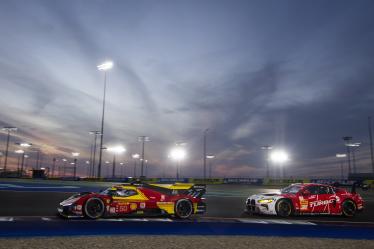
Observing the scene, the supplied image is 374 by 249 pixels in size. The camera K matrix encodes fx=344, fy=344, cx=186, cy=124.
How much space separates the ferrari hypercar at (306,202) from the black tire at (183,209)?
2.78 meters

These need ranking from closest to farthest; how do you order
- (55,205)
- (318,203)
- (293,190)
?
1. (318,203)
2. (293,190)
3. (55,205)

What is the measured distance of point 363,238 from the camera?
873cm

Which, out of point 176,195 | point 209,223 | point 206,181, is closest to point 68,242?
point 209,223

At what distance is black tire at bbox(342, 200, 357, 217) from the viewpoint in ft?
42.6

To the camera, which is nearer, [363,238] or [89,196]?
[363,238]

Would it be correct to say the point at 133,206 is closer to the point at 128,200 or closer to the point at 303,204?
the point at 128,200

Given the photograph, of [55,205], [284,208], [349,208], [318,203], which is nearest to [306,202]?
[318,203]

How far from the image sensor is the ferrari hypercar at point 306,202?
40.2 ft

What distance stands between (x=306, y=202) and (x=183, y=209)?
184 inches

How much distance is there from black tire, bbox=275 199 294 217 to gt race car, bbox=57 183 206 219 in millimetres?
2802

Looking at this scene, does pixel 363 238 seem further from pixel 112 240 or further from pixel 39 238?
pixel 39 238

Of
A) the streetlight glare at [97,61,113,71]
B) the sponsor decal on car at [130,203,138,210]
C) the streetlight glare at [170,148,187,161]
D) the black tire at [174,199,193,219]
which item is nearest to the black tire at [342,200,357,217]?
the black tire at [174,199,193,219]

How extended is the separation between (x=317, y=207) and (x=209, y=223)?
5.29m

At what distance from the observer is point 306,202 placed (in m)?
12.5
